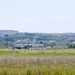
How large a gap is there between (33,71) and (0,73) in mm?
2059

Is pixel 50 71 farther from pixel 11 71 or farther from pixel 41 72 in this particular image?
pixel 11 71

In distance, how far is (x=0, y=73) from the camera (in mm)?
22547

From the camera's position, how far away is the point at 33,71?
75.6 feet

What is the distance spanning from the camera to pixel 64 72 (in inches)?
882

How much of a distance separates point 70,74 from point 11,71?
3787mm

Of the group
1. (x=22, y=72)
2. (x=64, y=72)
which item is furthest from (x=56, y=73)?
(x=22, y=72)

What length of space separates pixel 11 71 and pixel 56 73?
2.85m

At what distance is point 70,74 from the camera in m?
21.8

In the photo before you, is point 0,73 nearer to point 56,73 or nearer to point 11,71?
point 11,71

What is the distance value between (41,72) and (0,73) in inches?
98.4

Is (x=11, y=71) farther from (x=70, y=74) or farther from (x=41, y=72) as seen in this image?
(x=70, y=74)

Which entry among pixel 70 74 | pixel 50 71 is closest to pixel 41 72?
pixel 50 71

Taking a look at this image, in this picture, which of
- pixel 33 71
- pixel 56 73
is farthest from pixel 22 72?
pixel 56 73

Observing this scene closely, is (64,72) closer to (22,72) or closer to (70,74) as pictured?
(70,74)
